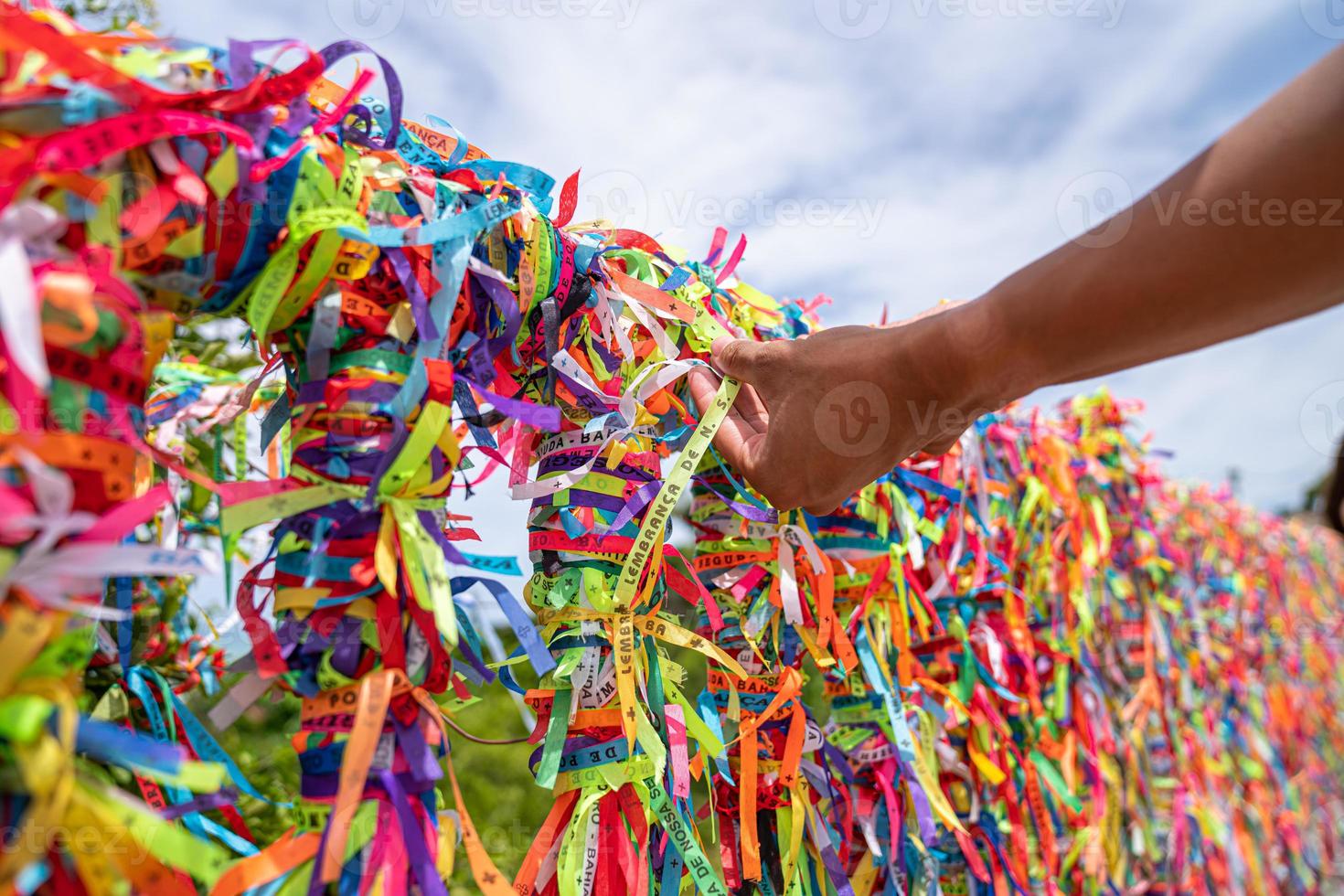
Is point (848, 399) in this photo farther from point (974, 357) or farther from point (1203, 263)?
point (1203, 263)

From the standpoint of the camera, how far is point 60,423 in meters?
0.46

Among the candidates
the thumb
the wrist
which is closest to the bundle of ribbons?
the thumb

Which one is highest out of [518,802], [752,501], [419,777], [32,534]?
[752,501]

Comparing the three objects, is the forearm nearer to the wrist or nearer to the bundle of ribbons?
the wrist

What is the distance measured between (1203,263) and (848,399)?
0.96 feet

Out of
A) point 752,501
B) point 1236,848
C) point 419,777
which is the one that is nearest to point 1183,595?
point 1236,848

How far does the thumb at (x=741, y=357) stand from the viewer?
2.73 feet

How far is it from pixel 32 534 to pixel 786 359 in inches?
23.4

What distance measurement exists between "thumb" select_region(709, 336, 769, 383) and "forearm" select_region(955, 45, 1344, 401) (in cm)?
21

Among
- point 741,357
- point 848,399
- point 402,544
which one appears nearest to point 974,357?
point 848,399

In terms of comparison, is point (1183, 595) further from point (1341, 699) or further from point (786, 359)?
point (1341, 699)

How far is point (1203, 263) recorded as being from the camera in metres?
0.59

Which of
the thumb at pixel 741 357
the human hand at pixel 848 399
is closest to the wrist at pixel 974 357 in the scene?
the human hand at pixel 848 399

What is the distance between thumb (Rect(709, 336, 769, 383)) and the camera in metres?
0.83
